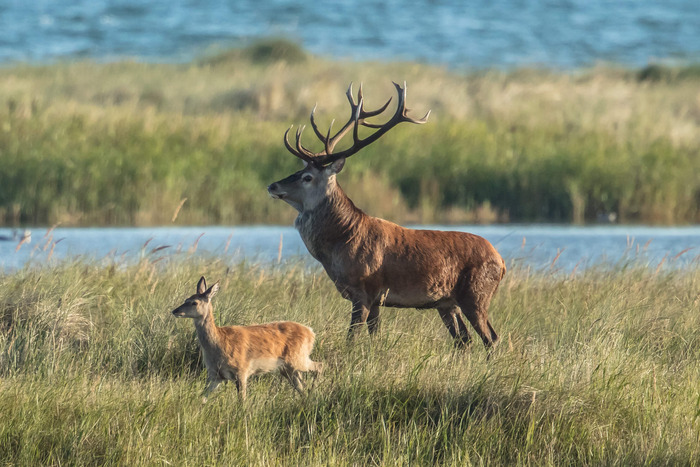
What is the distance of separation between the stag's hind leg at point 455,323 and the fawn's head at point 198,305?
2066 mm

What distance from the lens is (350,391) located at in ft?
20.8

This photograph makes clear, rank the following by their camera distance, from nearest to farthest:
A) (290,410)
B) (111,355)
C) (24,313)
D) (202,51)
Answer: (290,410)
(111,355)
(24,313)
(202,51)

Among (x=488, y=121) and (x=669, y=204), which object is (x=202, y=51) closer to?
(x=488, y=121)

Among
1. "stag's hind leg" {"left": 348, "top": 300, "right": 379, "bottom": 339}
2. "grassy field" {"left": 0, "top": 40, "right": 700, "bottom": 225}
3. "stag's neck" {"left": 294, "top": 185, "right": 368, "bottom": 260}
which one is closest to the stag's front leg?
"stag's hind leg" {"left": 348, "top": 300, "right": 379, "bottom": 339}

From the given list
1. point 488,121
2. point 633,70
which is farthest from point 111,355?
point 633,70

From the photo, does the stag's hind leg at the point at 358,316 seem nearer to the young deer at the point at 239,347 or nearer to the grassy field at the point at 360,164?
the young deer at the point at 239,347

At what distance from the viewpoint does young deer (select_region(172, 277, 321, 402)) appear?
20.2 feet

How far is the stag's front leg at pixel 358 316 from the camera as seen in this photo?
7.19 meters

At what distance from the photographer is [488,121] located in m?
23.9

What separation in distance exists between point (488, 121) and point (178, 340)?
17415 millimetres

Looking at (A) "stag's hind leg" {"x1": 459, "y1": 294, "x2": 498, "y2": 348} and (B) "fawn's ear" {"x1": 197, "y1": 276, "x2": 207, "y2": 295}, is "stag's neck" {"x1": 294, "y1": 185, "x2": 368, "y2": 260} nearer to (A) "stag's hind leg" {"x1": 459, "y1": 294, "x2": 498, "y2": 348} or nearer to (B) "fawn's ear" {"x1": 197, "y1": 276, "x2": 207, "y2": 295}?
(A) "stag's hind leg" {"x1": 459, "y1": 294, "x2": 498, "y2": 348}

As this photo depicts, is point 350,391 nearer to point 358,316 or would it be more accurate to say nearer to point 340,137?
point 358,316

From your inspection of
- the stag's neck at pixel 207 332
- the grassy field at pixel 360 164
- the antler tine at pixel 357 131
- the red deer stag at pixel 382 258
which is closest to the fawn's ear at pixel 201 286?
the stag's neck at pixel 207 332

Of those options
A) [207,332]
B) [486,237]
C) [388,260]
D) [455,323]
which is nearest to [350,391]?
[207,332]
